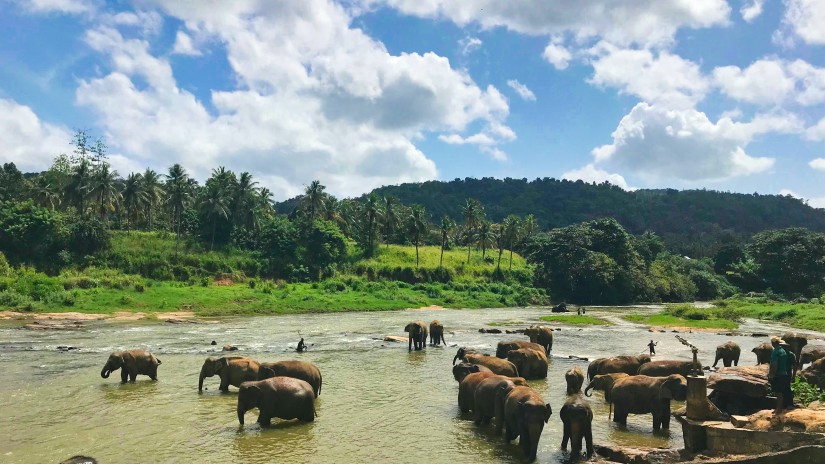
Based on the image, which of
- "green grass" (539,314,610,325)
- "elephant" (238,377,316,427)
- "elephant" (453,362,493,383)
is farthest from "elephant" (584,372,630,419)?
"green grass" (539,314,610,325)

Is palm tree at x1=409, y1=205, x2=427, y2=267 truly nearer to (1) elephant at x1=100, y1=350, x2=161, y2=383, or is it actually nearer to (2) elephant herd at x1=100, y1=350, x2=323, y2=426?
(1) elephant at x1=100, y1=350, x2=161, y2=383

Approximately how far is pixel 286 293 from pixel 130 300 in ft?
55.3

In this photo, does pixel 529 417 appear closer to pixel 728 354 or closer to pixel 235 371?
pixel 235 371

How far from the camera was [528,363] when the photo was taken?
21.7 m

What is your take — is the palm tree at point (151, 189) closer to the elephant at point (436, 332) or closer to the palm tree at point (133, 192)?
the palm tree at point (133, 192)

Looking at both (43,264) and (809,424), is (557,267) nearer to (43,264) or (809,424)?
(43,264)

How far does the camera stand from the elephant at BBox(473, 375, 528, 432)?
1429 centimetres

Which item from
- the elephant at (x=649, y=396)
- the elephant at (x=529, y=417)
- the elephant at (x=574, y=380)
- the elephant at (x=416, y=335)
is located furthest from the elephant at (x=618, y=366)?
the elephant at (x=416, y=335)

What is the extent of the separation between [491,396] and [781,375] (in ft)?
21.7

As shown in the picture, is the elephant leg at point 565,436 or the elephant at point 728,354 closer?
the elephant leg at point 565,436

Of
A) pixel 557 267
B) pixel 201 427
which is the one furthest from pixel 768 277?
pixel 201 427

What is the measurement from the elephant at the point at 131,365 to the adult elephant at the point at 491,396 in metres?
12.6

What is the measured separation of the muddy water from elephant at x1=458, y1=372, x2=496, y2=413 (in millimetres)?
443

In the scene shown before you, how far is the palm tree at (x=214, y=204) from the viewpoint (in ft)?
290
